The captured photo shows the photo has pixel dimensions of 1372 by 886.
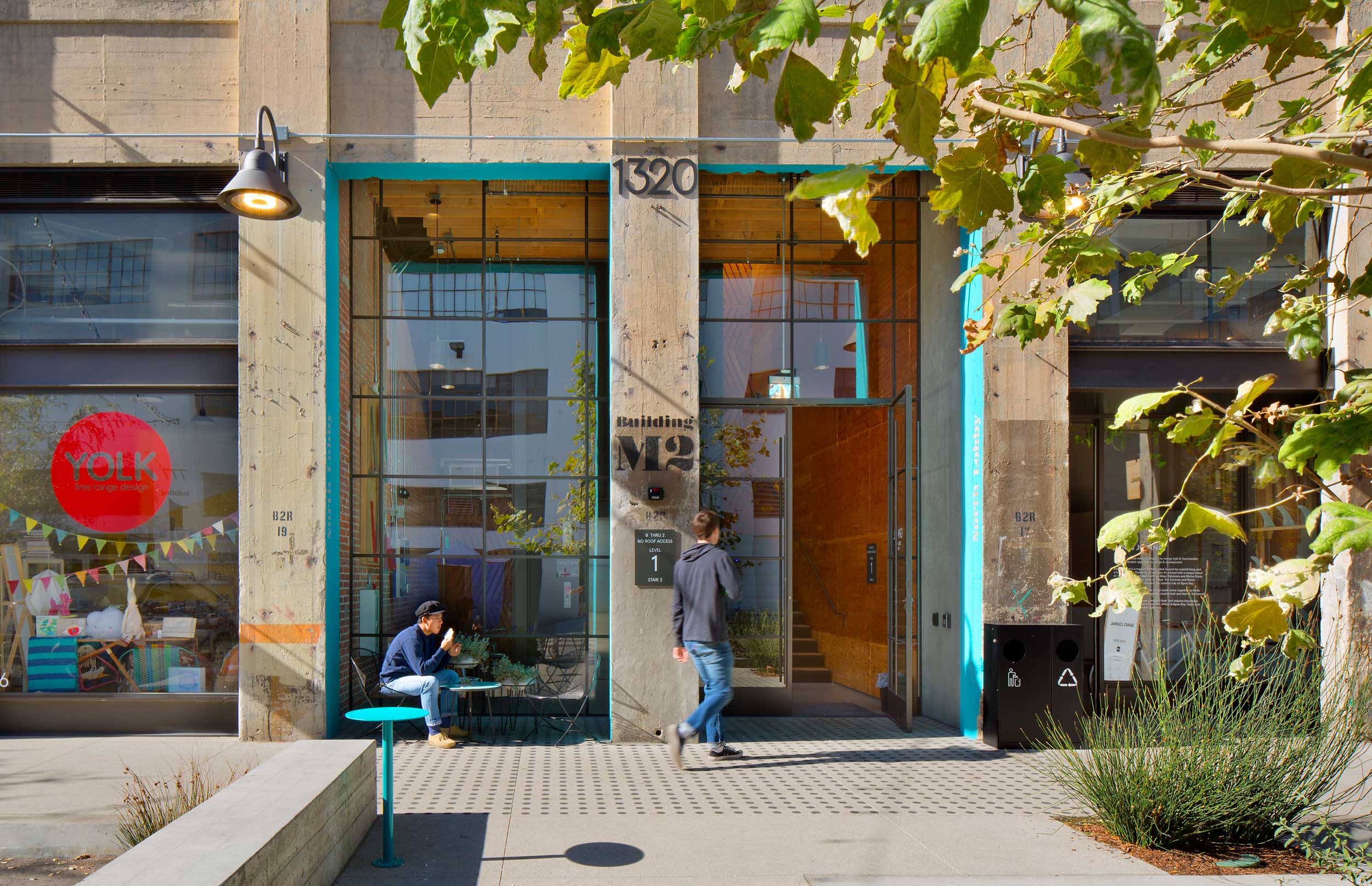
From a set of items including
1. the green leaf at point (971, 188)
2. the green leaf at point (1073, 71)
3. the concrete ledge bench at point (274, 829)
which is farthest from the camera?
the concrete ledge bench at point (274, 829)

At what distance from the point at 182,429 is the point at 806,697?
280 inches

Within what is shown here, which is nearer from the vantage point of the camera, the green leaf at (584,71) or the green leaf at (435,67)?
the green leaf at (435,67)

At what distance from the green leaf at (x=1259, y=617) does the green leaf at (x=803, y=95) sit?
1.61m

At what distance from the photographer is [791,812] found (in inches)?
275

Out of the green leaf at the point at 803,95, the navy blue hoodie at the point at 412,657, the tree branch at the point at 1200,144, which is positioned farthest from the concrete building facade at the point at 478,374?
the green leaf at the point at 803,95

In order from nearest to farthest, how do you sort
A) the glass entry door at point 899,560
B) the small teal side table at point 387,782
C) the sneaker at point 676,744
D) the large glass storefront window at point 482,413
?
the small teal side table at point 387,782, the sneaker at point 676,744, the glass entry door at point 899,560, the large glass storefront window at point 482,413

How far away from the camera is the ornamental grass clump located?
19.1 ft

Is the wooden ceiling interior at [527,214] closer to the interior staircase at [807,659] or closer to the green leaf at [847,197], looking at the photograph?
the interior staircase at [807,659]

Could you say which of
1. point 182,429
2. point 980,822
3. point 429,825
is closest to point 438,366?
point 182,429

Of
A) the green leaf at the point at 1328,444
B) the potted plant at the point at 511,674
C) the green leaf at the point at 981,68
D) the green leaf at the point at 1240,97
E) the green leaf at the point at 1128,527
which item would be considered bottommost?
the potted plant at the point at 511,674

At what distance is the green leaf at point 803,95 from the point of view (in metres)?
2.51

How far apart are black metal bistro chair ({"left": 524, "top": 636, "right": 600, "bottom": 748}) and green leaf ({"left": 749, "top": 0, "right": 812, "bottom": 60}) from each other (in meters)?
8.62

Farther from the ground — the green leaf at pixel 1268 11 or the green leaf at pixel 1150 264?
the green leaf at pixel 1268 11

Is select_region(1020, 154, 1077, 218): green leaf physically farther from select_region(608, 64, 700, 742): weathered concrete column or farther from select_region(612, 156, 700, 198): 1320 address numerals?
select_region(612, 156, 700, 198): 1320 address numerals
